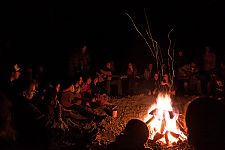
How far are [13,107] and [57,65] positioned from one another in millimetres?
10606

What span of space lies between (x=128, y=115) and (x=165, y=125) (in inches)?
69.1

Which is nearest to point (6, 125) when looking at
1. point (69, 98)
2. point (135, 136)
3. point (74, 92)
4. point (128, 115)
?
point (135, 136)

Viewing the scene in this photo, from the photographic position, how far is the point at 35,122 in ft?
16.4

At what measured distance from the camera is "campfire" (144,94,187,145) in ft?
26.7

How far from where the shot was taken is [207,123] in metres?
2.67

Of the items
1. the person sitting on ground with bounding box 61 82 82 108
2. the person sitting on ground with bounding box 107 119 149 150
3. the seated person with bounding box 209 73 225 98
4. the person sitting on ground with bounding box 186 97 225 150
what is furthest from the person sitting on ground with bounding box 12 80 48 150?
the seated person with bounding box 209 73 225 98

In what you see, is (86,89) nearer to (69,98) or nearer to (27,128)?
(69,98)

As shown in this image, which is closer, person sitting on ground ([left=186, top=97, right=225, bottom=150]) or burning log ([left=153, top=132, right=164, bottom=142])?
person sitting on ground ([left=186, top=97, right=225, bottom=150])

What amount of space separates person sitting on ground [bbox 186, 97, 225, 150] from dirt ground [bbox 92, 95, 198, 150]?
16.8ft

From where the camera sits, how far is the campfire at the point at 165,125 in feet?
26.7

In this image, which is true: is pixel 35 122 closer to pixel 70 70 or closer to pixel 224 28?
pixel 70 70

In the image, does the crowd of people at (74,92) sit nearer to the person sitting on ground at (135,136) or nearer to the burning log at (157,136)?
the person sitting on ground at (135,136)

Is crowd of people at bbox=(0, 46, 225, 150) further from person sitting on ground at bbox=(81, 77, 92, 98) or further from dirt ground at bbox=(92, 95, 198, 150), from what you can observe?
dirt ground at bbox=(92, 95, 198, 150)

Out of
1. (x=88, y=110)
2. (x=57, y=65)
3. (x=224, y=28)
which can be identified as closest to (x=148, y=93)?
(x=88, y=110)
